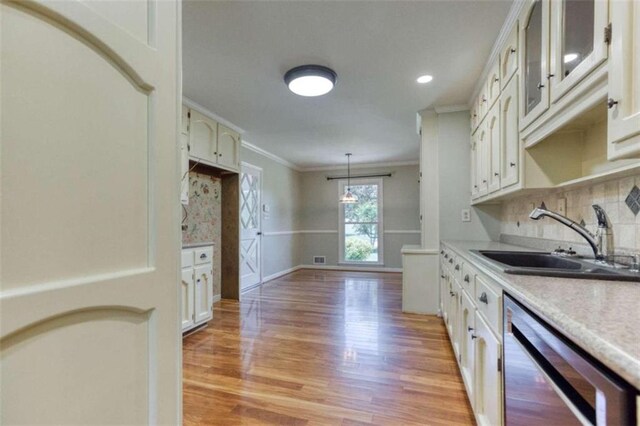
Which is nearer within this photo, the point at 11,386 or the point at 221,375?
the point at 11,386

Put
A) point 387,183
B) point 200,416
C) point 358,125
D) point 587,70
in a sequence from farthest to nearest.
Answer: point 387,183, point 358,125, point 200,416, point 587,70

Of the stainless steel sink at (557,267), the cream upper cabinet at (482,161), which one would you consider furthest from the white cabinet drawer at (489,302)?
the cream upper cabinet at (482,161)

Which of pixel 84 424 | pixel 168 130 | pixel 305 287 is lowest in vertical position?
pixel 305 287

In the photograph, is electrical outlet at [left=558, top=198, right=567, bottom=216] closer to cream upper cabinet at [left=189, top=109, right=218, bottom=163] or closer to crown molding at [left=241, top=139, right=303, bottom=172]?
cream upper cabinet at [left=189, top=109, right=218, bottom=163]

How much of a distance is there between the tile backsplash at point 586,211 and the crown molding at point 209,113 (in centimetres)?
331

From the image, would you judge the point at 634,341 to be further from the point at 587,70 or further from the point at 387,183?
the point at 387,183

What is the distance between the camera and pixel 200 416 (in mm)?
1716

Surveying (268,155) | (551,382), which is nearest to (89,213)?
(551,382)

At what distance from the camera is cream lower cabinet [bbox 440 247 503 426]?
1.20m

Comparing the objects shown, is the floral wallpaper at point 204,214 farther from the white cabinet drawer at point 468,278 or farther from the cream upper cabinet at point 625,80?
the cream upper cabinet at point 625,80

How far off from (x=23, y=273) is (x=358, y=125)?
3.84 m

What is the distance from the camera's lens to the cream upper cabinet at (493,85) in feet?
7.29

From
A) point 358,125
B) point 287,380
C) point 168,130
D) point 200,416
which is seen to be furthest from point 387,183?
point 168,130

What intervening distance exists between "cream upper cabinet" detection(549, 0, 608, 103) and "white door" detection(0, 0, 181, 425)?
1396 mm
